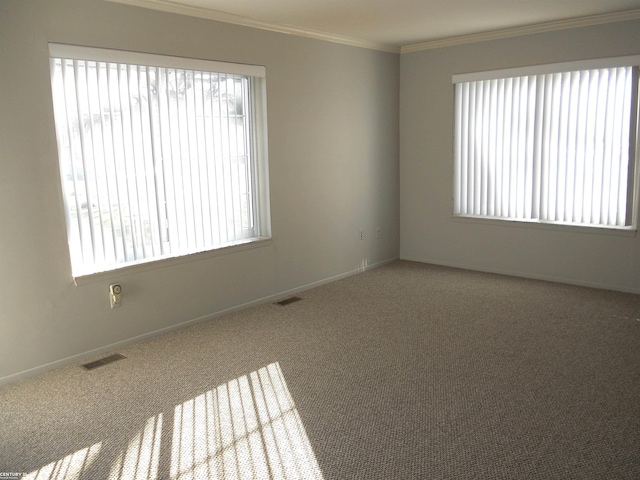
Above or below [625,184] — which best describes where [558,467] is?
below

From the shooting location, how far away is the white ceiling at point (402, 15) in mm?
4102

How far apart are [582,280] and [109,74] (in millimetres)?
4548

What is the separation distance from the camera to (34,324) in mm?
3486

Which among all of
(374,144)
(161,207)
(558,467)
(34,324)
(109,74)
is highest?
(109,74)

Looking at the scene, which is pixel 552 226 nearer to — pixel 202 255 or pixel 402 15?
pixel 402 15

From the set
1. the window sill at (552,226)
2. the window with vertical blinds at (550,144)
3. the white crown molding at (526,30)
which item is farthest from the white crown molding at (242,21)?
the window sill at (552,226)

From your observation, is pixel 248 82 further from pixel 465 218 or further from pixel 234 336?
pixel 465 218

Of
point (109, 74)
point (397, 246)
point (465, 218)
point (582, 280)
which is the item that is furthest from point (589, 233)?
point (109, 74)

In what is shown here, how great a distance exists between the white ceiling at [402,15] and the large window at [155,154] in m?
0.41

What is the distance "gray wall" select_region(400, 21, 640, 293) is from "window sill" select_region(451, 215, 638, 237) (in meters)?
0.02


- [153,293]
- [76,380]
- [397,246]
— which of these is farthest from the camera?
[397,246]

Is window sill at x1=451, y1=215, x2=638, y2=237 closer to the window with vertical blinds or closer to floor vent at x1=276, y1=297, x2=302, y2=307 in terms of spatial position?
the window with vertical blinds

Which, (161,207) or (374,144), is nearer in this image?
(161,207)

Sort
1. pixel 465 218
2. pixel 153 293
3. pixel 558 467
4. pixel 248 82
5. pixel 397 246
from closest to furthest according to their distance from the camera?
pixel 558 467 → pixel 153 293 → pixel 248 82 → pixel 465 218 → pixel 397 246
